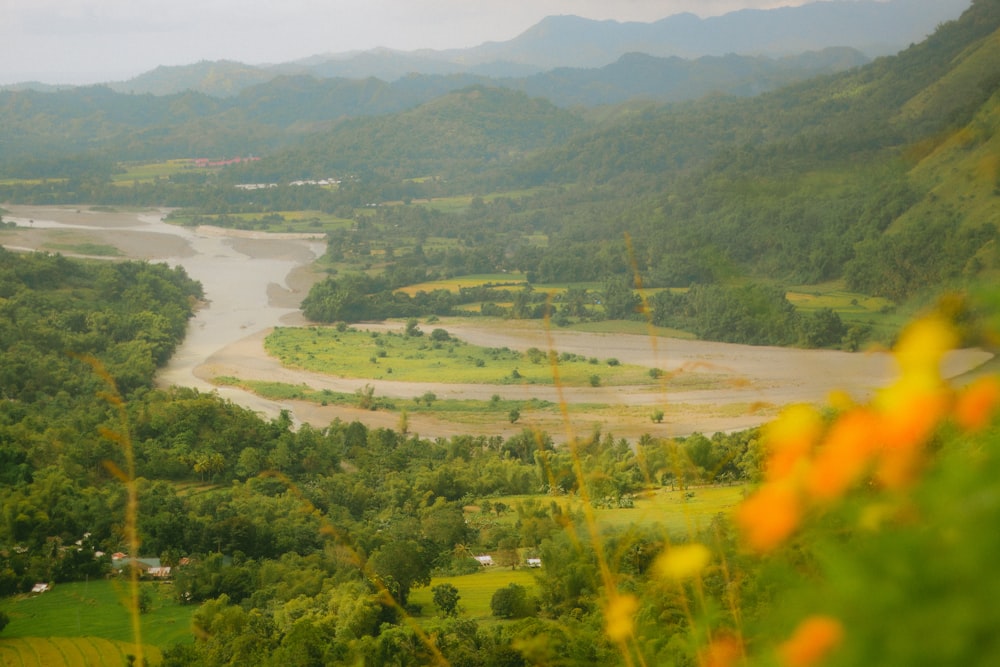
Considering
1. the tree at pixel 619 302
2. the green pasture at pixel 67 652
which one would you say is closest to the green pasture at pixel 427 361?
the tree at pixel 619 302

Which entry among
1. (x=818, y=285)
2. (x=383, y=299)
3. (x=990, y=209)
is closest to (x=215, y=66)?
(x=383, y=299)

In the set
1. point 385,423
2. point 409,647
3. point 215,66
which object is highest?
point 215,66

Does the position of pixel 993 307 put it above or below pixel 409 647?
above

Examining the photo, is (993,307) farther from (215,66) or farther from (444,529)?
(215,66)

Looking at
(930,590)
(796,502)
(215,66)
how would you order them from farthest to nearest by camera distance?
1. (215,66)
2. (796,502)
3. (930,590)

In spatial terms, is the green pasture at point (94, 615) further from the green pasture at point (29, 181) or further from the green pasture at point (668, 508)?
the green pasture at point (29, 181)

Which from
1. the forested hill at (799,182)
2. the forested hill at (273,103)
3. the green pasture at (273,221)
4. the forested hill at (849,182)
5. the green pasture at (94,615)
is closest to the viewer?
the green pasture at (94,615)

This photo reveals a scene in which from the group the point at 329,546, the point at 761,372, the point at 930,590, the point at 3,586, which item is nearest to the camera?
the point at 930,590

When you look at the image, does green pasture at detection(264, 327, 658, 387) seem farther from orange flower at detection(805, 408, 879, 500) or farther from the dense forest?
orange flower at detection(805, 408, 879, 500)
